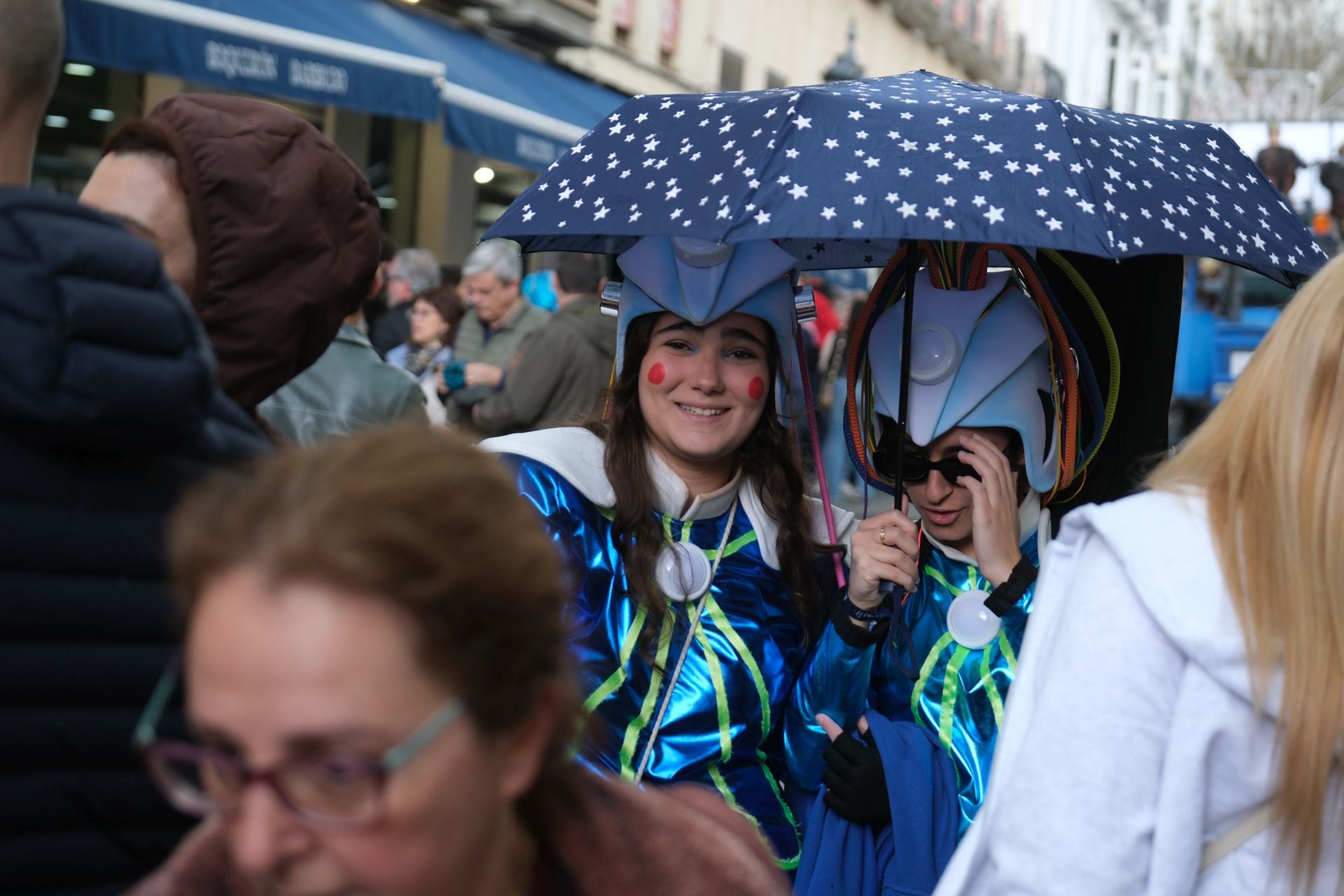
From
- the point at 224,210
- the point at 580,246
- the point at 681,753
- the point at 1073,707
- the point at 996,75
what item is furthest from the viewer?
the point at 996,75

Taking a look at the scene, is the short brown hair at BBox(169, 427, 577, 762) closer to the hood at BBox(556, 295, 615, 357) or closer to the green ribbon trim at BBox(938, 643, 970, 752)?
the green ribbon trim at BBox(938, 643, 970, 752)

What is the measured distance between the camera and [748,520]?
3.36 meters

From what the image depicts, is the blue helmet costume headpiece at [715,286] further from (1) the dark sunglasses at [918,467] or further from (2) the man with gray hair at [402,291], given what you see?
(2) the man with gray hair at [402,291]

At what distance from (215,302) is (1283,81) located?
46393 mm

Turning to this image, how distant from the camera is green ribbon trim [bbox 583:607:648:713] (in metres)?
3.11

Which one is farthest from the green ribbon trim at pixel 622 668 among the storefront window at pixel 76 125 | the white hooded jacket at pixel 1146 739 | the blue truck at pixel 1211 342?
the blue truck at pixel 1211 342

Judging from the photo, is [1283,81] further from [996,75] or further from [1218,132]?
[1218,132]

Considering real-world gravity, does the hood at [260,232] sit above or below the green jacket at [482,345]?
above

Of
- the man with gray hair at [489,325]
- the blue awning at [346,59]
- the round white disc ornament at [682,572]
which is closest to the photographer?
the round white disc ornament at [682,572]

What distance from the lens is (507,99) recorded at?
12859 mm

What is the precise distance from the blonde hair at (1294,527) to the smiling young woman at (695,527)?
4.40 feet

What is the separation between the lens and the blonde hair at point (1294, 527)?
183cm

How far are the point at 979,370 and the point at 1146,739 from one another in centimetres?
148

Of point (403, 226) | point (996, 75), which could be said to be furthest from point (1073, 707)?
point (996, 75)
